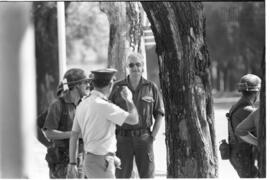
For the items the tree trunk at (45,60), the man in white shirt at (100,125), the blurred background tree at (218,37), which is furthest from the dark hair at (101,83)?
the blurred background tree at (218,37)

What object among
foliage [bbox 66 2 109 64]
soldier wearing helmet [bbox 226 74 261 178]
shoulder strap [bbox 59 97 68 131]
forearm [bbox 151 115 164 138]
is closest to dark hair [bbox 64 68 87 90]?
shoulder strap [bbox 59 97 68 131]

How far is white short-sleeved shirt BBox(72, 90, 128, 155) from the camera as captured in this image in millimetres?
5918

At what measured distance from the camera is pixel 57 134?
6.76 metres

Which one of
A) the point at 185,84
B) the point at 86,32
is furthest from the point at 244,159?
the point at 86,32

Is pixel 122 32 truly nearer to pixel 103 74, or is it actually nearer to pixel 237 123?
pixel 237 123

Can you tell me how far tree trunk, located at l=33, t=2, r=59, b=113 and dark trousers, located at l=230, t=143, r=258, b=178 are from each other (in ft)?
34.1

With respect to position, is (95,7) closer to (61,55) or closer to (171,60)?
(61,55)

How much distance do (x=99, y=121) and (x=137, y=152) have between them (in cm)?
165

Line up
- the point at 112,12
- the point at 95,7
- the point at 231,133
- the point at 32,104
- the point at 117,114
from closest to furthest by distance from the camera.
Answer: the point at 117,114 → the point at 231,133 → the point at 32,104 → the point at 112,12 → the point at 95,7

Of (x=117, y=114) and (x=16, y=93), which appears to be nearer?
(x=117, y=114)

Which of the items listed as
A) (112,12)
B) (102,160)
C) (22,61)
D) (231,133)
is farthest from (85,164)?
(112,12)

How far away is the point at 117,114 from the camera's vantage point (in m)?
5.91

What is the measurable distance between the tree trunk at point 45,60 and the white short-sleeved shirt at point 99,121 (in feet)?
36.7

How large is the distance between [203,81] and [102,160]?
188 centimetres
